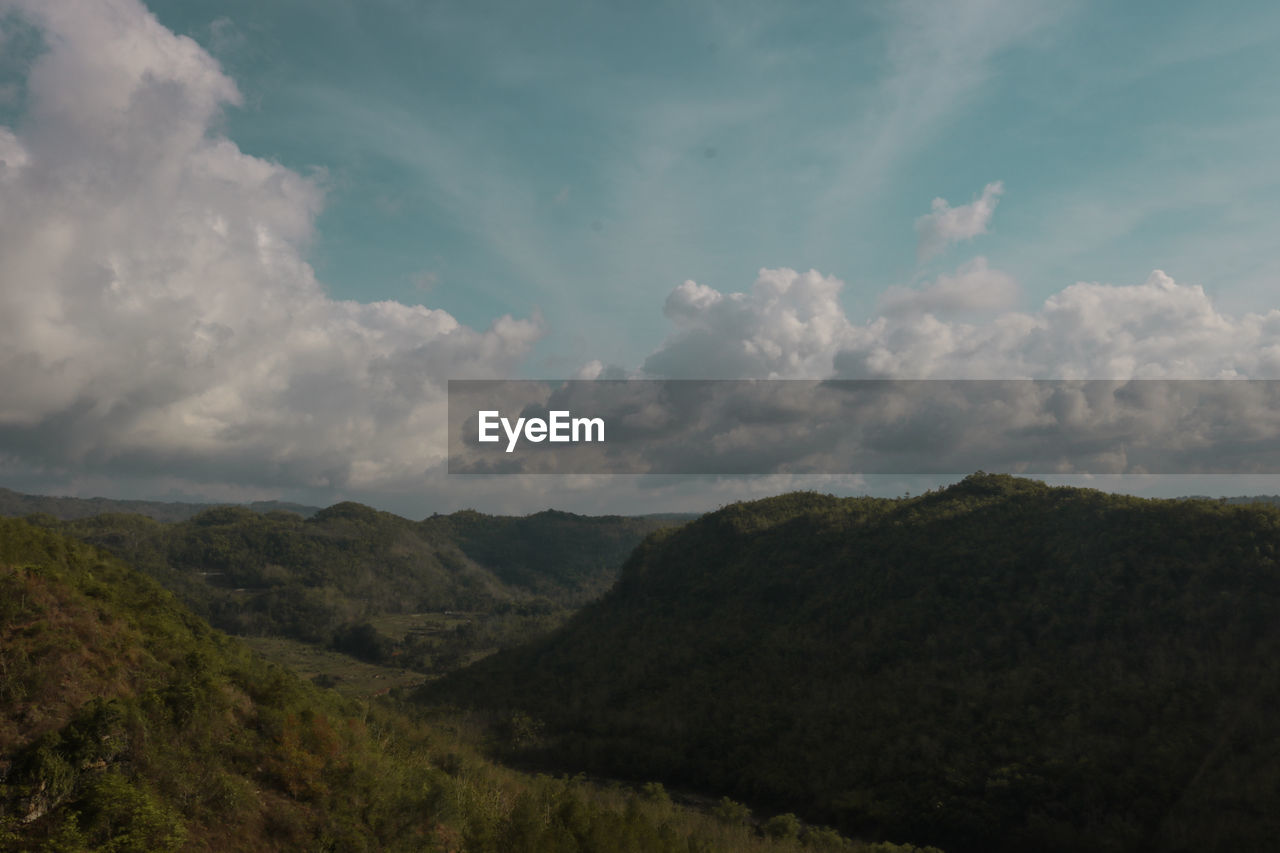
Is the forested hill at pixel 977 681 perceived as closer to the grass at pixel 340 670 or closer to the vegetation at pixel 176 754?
the vegetation at pixel 176 754

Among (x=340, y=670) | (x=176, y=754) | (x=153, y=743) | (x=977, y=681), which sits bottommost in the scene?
(x=340, y=670)

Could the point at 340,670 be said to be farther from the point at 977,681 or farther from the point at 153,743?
the point at 153,743

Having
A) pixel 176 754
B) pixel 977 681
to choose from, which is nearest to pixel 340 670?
pixel 977 681

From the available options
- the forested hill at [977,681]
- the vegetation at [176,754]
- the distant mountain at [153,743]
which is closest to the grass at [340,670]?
the forested hill at [977,681]

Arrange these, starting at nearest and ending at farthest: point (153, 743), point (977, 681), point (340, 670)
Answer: point (153, 743), point (977, 681), point (340, 670)

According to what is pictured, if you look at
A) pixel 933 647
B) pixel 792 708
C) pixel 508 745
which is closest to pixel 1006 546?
pixel 933 647

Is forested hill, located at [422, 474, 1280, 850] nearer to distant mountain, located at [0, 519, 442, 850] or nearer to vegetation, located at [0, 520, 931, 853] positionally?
vegetation, located at [0, 520, 931, 853]

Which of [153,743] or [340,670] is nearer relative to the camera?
[153,743]
